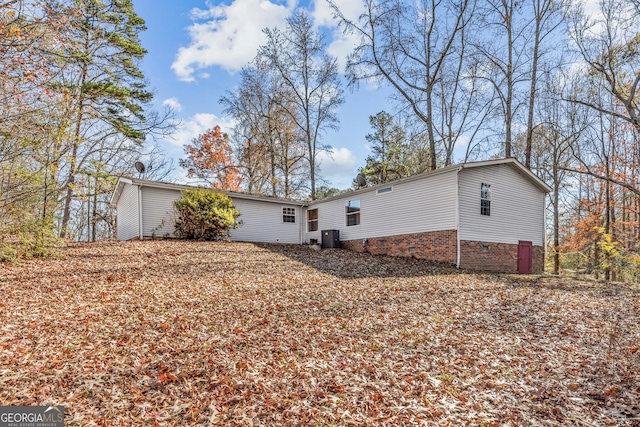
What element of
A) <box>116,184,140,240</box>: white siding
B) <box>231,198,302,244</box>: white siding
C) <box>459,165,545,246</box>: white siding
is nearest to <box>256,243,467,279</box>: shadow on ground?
<box>459,165,545,246</box>: white siding

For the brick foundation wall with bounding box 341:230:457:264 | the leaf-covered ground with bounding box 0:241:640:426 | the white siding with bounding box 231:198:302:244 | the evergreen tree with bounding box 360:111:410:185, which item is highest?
the evergreen tree with bounding box 360:111:410:185

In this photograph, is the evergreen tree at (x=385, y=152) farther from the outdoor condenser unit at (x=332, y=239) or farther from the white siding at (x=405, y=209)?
the outdoor condenser unit at (x=332, y=239)

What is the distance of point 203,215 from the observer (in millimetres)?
13273

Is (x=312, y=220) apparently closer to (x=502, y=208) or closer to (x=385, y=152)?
(x=502, y=208)

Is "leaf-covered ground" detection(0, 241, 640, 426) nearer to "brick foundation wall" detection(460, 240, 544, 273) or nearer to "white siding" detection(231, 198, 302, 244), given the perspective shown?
"brick foundation wall" detection(460, 240, 544, 273)

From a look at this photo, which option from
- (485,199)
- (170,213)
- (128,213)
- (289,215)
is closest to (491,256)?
(485,199)

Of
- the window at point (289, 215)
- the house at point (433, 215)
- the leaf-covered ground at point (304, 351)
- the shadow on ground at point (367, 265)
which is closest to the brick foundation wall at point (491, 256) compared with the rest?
the house at point (433, 215)

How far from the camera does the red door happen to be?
42.9 feet

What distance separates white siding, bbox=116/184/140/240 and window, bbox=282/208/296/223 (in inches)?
265

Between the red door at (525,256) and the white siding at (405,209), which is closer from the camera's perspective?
the white siding at (405,209)

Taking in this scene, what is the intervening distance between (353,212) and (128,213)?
10.3 m

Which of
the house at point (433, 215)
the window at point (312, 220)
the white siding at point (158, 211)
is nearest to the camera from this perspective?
the house at point (433, 215)

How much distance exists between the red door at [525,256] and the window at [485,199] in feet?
7.55

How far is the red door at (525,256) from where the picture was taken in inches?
515
